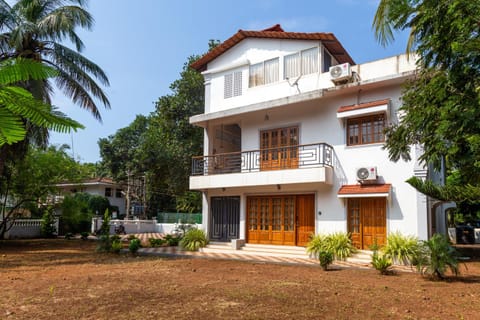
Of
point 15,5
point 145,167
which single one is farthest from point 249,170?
point 145,167

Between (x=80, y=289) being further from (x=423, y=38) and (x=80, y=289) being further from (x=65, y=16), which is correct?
(x=65, y=16)

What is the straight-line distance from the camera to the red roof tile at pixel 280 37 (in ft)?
45.0

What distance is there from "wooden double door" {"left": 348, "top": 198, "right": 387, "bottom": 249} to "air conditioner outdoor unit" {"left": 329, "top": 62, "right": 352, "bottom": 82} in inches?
163

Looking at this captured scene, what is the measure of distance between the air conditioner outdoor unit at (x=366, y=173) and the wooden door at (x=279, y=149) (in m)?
2.49

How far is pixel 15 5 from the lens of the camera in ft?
49.1

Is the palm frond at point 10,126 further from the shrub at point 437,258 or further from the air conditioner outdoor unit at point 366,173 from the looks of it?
the air conditioner outdoor unit at point 366,173

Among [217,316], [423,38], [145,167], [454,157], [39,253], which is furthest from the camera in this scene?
[145,167]

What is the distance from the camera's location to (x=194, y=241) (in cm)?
1447

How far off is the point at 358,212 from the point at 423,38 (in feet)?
21.5

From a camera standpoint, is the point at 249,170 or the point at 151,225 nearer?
the point at 249,170

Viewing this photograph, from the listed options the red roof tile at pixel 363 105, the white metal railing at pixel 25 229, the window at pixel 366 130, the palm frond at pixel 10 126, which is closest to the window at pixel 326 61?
the red roof tile at pixel 363 105

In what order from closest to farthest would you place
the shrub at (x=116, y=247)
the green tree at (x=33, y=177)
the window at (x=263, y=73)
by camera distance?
the shrub at (x=116, y=247) → the window at (x=263, y=73) → the green tree at (x=33, y=177)

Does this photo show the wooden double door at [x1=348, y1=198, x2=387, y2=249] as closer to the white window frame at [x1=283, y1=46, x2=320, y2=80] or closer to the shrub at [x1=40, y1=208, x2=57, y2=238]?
the white window frame at [x1=283, y1=46, x2=320, y2=80]

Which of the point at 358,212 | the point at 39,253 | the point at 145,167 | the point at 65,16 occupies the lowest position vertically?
the point at 39,253
